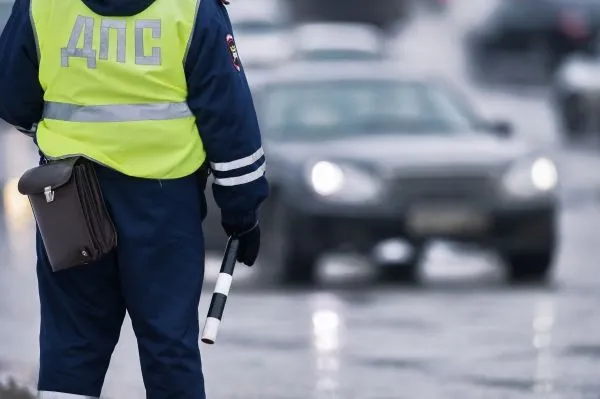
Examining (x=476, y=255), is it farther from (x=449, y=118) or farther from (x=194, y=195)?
(x=194, y=195)

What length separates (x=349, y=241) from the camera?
1316 centimetres

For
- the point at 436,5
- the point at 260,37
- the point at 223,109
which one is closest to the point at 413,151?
the point at 223,109

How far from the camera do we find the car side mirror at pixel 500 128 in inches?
548

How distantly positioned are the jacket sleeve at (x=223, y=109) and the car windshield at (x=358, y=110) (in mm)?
7808

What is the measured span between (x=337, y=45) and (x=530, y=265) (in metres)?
17.2

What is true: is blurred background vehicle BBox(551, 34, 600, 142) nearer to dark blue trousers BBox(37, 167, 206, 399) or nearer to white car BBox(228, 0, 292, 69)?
white car BBox(228, 0, 292, 69)

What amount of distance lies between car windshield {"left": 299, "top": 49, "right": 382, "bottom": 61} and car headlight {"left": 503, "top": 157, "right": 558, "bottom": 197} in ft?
50.8

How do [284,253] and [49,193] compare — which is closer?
[49,193]

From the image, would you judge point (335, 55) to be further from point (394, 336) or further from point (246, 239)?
point (246, 239)

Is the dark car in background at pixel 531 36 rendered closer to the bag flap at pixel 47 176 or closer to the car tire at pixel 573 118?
the car tire at pixel 573 118

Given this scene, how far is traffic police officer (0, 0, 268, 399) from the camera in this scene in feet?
19.5

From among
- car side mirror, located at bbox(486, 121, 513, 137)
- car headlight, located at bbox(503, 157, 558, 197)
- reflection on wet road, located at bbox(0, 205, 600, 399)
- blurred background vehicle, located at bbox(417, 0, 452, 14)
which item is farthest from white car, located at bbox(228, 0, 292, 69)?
reflection on wet road, located at bbox(0, 205, 600, 399)

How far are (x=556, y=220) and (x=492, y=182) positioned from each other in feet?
1.81

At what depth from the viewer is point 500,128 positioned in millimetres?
13953
